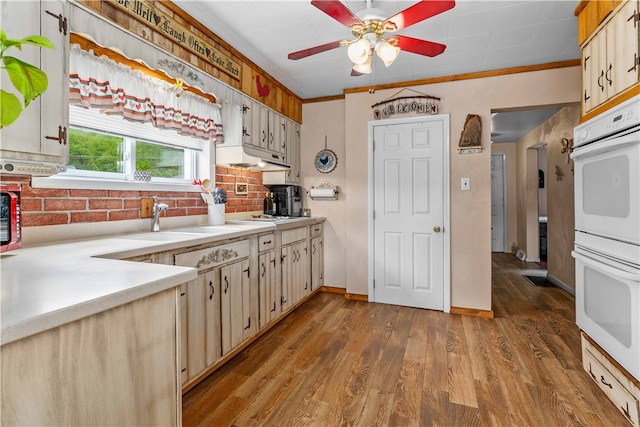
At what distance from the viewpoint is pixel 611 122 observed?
5.66 ft

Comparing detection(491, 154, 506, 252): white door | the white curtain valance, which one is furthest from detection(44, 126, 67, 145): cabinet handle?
detection(491, 154, 506, 252): white door

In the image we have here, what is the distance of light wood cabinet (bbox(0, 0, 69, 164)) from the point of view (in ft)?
4.16

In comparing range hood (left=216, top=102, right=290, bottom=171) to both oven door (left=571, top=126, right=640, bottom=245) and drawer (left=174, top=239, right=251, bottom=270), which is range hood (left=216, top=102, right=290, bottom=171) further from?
oven door (left=571, top=126, right=640, bottom=245)

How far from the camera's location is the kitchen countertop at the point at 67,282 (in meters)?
0.70

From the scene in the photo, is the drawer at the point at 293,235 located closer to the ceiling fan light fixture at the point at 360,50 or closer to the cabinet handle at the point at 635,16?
the ceiling fan light fixture at the point at 360,50

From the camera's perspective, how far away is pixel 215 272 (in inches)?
82.5

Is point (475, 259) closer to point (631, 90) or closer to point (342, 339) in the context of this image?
point (342, 339)

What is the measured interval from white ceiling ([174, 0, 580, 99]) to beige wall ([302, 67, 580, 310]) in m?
0.20

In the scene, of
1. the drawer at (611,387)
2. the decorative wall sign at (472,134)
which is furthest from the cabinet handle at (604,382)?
the decorative wall sign at (472,134)

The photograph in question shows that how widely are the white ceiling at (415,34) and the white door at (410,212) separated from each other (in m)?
0.65

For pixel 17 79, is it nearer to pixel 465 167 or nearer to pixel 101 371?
pixel 101 371

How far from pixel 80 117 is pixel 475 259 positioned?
3.53m

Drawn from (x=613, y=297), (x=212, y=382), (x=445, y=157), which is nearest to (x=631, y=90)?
(x=613, y=297)

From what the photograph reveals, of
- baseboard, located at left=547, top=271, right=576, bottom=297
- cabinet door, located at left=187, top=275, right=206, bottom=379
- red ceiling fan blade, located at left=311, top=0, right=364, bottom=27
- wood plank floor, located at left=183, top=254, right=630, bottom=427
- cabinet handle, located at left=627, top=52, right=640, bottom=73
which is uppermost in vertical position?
red ceiling fan blade, located at left=311, top=0, right=364, bottom=27
